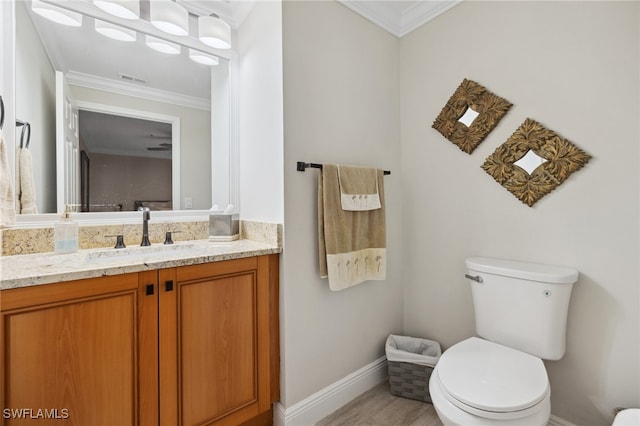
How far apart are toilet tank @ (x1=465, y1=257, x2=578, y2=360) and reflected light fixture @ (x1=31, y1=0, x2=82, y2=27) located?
7.76ft

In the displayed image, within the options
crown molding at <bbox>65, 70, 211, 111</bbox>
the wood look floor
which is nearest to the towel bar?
crown molding at <bbox>65, 70, 211, 111</bbox>

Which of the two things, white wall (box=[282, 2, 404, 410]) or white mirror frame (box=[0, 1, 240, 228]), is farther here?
white wall (box=[282, 2, 404, 410])

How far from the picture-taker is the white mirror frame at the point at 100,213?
1272mm

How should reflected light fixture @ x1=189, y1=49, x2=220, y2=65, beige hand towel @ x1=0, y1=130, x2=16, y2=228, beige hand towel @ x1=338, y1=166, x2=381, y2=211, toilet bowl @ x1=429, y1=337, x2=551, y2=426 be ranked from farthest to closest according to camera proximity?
1. reflected light fixture @ x1=189, y1=49, x2=220, y2=65
2. beige hand towel @ x1=338, y1=166, x2=381, y2=211
3. beige hand towel @ x1=0, y1=130, x2=16, y2=228
4. toilet bowl @ x1=429, y1=337, x2=551, y2=426

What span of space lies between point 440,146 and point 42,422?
2182 mm

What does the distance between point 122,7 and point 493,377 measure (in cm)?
235

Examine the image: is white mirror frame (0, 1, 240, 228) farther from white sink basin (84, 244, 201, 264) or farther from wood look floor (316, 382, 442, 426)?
wood look floor (316, 382, 442, 426)

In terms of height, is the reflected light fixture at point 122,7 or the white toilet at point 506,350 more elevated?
the reflected light fixture at point 122,7

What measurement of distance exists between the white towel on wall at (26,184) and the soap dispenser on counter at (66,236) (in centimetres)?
14

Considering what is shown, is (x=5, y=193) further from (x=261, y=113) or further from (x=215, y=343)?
(x=261, y=113)

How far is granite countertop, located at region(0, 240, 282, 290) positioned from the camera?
2.96 feet

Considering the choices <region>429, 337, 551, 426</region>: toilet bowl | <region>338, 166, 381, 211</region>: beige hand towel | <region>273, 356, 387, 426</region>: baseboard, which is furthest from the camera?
<region>338, 166, 381, 211</region>: beige hand towel

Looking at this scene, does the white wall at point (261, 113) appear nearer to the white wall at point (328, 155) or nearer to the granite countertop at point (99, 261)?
the white wall at point (328, 155)

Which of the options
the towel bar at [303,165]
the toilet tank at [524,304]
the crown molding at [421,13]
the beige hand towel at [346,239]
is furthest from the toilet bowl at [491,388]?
the crown molding at [421,13]
